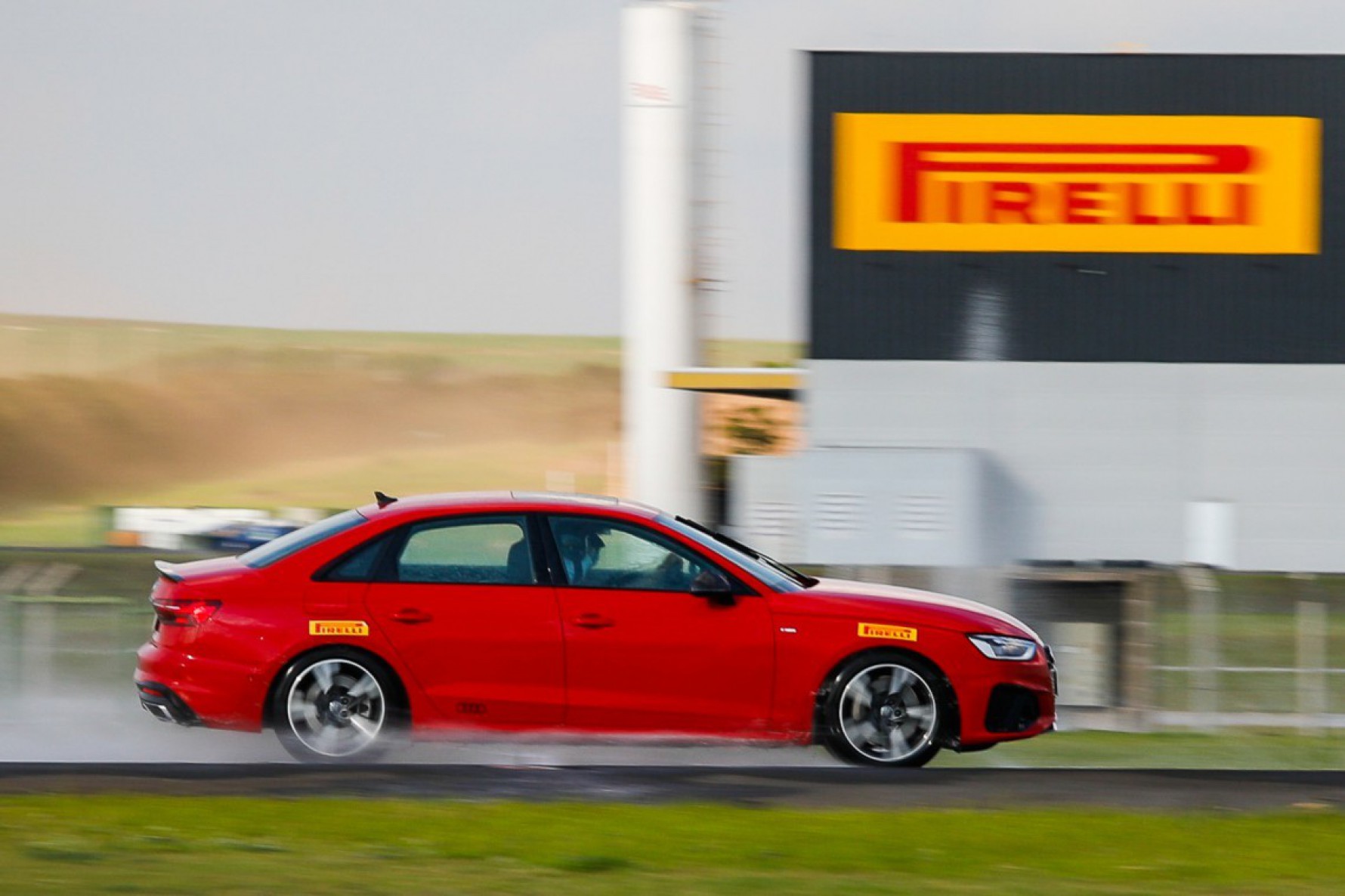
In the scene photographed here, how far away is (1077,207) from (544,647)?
24.2 meters

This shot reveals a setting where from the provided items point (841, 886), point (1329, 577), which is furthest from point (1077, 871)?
point (1329, 577)

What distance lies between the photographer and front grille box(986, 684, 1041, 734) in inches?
359

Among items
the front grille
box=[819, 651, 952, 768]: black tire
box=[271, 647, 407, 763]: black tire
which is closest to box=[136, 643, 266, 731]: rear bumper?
box=[271, 647, 407, 763]: black tire

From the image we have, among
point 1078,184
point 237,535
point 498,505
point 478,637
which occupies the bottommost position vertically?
point 237,535

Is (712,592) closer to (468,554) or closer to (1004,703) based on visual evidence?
(468,554)

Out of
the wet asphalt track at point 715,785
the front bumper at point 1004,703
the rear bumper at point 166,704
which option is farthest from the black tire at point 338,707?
the front bumper at point 1004,703

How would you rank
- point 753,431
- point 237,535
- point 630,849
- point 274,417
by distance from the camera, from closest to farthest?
point 630,849, point 237,535, point 753,431, point 274,417

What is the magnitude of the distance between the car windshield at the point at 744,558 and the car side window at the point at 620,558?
14cm

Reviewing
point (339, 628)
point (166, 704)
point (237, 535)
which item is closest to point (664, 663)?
point (339, 628)

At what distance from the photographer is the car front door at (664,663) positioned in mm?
8883

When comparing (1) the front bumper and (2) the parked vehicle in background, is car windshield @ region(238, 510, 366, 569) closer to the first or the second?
(1) the front bumper

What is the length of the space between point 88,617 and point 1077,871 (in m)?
9.82

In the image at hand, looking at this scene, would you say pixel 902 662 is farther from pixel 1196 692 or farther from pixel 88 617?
pixel 1196 692

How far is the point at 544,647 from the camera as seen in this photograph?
888cm
